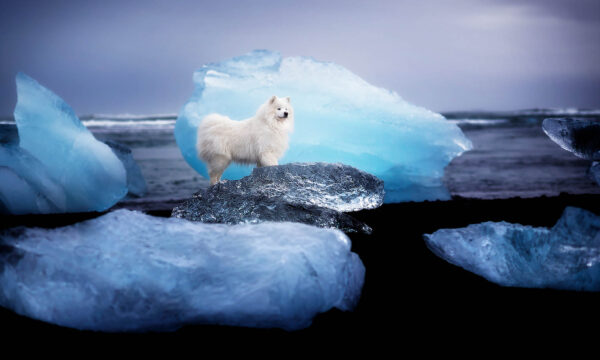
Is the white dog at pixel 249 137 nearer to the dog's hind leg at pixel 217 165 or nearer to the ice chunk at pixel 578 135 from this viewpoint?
the dog's hind leg at pixel 217 165

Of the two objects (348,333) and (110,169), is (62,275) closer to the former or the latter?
(348,333)

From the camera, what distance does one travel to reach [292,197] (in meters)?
3.74

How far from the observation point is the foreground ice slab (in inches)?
127

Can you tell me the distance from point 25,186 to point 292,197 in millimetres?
2515

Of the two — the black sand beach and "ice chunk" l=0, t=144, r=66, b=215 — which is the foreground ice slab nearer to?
the black sand beach

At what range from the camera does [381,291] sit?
2303 millimetres

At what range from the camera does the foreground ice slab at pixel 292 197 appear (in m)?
3.23

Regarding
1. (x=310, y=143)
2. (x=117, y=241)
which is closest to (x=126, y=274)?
(x=117, y=241)

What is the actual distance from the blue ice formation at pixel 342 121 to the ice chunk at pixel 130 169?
968mm

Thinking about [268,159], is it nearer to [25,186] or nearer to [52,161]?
[52,161]

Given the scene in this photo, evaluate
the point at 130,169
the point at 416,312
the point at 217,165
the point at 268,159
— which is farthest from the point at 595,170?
the point at 130,169

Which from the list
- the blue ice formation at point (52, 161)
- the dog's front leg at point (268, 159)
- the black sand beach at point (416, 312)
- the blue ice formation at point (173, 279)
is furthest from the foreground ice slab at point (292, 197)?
the blue ice formation at point (52, 161)

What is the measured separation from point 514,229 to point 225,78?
3.96 metres

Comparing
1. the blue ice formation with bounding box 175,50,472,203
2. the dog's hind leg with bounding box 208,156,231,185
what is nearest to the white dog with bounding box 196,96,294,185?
the dog's hind leg with bounding box 208,156,231,185
